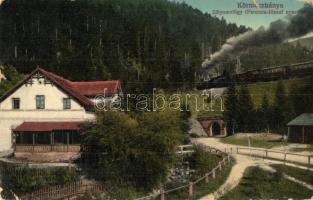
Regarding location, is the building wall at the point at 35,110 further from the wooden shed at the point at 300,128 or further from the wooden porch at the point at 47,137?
the wooden shed at the point at 300,128

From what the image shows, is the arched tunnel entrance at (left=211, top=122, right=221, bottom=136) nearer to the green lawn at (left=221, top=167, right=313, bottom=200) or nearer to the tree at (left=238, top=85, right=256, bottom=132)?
the tree at (left=238, top=85, right=256, bottom=132)

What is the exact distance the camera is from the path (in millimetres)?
18622

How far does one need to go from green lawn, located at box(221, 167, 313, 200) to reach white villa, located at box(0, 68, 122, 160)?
5.29 m

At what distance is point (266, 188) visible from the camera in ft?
62.0

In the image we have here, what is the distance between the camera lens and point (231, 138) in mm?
20922

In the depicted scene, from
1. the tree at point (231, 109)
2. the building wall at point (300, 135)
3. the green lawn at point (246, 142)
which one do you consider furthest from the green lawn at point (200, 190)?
the building wall at point (300, 135)

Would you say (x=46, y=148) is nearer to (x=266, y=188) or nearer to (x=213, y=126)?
(x=213, y=126)

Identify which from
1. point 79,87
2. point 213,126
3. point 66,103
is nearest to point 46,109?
point 66,103

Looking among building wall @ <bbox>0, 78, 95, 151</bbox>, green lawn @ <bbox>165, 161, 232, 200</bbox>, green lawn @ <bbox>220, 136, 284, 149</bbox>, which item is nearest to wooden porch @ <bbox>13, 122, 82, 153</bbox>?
building wall @ <bbox>0, 78, 95, 151</bbox>

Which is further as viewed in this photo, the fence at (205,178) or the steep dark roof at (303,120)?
the steep dark roof at (303,120)

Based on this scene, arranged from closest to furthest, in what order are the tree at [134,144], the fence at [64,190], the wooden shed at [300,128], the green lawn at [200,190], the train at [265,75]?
the fence at [64,190], the green lawn at [200,190], the tree at [134,144], the wooden shed at [300,128], the train at [265,75]

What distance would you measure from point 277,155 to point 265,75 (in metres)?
3.48

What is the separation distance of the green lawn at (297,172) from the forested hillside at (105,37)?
4.71m

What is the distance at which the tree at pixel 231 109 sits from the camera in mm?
19422
